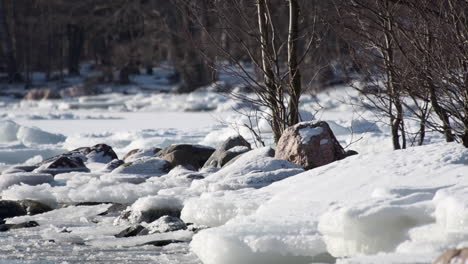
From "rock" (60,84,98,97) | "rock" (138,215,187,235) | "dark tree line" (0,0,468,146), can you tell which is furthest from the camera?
"rock" (60,84,98,97)

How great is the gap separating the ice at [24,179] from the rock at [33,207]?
110cm

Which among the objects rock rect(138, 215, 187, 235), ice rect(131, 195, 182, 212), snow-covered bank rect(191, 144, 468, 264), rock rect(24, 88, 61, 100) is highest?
snow-covered bank rect(191, 144, 468, 264)

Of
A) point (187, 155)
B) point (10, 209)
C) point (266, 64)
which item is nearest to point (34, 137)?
point (187, 155)

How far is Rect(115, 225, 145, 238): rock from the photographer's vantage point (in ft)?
23.6

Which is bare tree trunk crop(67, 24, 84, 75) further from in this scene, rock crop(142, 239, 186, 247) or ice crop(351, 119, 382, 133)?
rock crop(142, 239, 186, 247)

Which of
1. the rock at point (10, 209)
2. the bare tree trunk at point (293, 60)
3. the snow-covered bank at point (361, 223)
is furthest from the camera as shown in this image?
the bare tree trunk at point (293, 60)

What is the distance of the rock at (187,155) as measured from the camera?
11.2 meters

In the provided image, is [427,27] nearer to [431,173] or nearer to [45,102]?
[431,173]

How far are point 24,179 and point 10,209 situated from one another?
1482mm

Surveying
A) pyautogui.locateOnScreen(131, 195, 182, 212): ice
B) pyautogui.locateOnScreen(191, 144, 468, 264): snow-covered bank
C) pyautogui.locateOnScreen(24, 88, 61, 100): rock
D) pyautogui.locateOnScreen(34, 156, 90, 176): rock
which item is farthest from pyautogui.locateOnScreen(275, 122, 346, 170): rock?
pyautogui.locateOnScreen(24, 88, 61, 100): rock

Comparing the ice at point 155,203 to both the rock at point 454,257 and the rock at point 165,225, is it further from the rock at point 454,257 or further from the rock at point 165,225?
the rock at point 454,257

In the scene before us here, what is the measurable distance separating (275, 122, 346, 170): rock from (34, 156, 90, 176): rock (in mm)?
3403

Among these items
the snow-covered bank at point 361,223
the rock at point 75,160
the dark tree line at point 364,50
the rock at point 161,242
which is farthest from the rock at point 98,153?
the snow-covered bank at point 361,223

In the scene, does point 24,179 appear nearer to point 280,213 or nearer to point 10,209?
point 10,209
